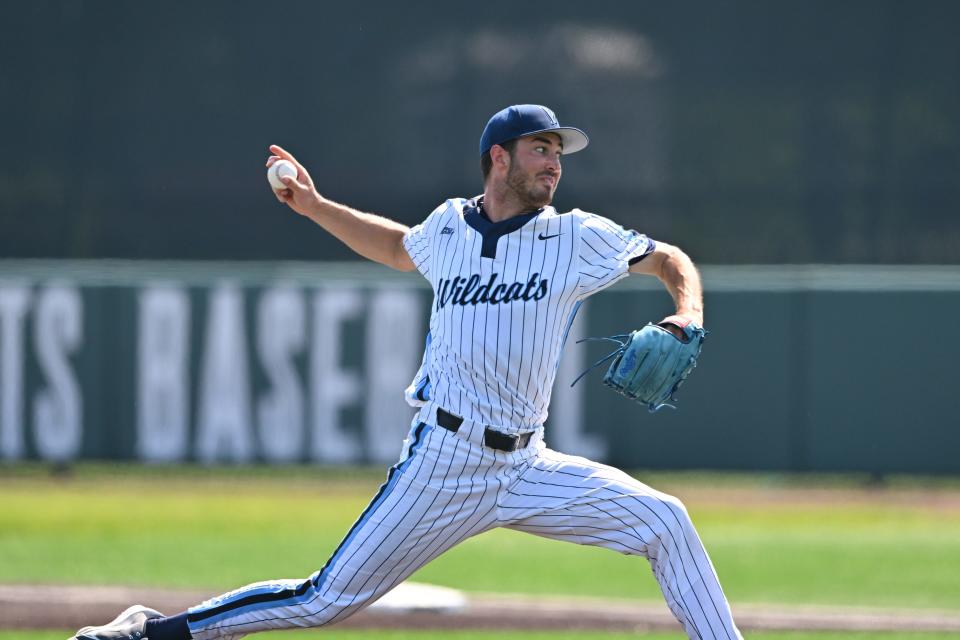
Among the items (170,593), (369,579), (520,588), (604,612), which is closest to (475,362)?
(369,579)

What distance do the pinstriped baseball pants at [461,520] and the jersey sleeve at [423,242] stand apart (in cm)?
54

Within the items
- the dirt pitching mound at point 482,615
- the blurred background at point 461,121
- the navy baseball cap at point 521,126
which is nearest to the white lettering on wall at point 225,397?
the blurred background at point 461,121

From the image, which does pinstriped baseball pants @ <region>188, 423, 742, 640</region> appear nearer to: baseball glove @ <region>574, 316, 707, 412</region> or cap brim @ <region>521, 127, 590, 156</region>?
baseball glove @ <region>574, 316, 707, 412</region>

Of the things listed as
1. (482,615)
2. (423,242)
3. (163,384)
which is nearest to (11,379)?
(163,384)

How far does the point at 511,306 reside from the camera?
171 inches

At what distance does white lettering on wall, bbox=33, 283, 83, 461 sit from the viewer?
35.4ft

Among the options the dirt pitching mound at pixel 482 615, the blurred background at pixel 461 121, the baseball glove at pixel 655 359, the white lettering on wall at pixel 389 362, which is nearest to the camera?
the baseball glove at pixel 655 359

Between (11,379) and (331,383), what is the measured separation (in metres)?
2.15

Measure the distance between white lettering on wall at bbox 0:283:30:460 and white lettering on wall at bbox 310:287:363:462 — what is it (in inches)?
77.1

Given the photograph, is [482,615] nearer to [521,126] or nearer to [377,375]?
[521,126]

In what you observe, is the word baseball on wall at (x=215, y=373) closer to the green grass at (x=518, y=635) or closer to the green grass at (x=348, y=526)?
the green grass at (x=348, y=526)

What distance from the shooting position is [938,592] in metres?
7.38

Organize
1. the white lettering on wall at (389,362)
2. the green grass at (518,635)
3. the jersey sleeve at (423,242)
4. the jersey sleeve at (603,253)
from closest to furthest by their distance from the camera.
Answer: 1. the jersey sleeve at (603,253)
2. the jersey sleeve at (423,242)
3. the green grass at (518,635)
4. the white lettering on wall at (389,362)

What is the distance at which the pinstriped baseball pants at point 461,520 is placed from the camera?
14.1 feet
